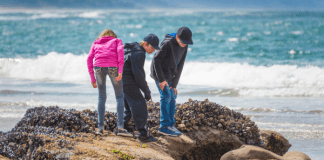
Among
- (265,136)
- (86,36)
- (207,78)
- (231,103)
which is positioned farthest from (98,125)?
(86,36)

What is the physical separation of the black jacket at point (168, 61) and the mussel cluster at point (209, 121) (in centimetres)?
86

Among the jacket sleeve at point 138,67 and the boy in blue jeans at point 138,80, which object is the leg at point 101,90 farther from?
the jacket sleeve at point 138,67

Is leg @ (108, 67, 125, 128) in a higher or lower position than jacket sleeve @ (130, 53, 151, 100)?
lower

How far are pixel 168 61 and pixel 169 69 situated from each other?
0.14m

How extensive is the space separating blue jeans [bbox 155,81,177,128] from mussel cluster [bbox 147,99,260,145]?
0.28 meters

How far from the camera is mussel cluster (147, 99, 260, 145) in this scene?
5742 millimetres

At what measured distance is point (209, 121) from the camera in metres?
5.96

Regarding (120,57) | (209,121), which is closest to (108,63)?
(120,57)

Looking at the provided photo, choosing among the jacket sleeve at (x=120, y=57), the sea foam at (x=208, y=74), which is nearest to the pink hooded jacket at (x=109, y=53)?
the jacket sleeve at (x=120, y=57)

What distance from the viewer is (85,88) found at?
12953mm

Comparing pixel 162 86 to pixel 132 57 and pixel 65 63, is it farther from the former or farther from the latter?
pixel 65 63

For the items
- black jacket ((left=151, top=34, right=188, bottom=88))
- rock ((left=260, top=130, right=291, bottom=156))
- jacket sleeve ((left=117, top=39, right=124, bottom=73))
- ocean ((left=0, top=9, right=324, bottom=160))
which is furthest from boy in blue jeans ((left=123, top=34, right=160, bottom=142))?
ocean ((left=0, top=9, right=324, bottom=160))

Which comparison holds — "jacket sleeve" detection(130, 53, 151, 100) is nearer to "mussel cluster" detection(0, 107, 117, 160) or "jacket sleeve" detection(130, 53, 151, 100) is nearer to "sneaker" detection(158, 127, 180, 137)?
"sneaker" detection(158, 127, 180, 137)

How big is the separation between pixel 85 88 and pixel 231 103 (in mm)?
5969
